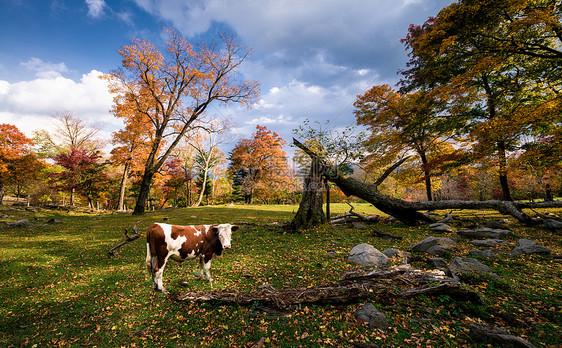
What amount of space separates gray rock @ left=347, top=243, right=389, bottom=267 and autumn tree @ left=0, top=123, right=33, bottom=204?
35.1 m

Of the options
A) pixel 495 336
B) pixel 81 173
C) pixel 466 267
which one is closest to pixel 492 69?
pixel 466 267

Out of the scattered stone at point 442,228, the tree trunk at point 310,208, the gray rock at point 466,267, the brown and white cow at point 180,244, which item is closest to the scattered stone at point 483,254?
the gray rock at point 466,267

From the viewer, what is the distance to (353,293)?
159 inches

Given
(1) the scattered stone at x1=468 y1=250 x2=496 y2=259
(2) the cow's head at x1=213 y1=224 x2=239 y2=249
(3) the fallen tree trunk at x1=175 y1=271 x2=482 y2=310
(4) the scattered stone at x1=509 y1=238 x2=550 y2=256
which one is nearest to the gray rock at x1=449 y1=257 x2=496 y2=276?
(3) the fallen tree trunk at x1=175 y1=271 x2=482 y2=310

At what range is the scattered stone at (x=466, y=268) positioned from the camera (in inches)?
193

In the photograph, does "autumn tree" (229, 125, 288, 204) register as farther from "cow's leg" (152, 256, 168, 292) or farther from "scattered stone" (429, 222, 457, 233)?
"cow's leg" (152, 256, 168, 292)

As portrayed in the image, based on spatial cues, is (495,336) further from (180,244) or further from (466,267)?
(180,244)

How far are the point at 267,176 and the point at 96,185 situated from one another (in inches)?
1003

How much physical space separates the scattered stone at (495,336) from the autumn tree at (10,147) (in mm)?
37129

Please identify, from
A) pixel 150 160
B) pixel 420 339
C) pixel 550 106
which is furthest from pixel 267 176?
pixel 420 339

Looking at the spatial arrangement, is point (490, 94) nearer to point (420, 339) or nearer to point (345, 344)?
point (420, 339)

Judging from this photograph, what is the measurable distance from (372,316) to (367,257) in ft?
9.78

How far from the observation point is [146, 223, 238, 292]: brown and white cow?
170 inches

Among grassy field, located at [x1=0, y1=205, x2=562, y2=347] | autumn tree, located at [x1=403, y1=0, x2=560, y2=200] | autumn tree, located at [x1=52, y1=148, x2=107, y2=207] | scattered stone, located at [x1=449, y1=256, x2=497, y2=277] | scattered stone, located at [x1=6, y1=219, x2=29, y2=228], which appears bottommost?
grassy field, located at [x1=0, y1=205, x2=562, y2=347]
